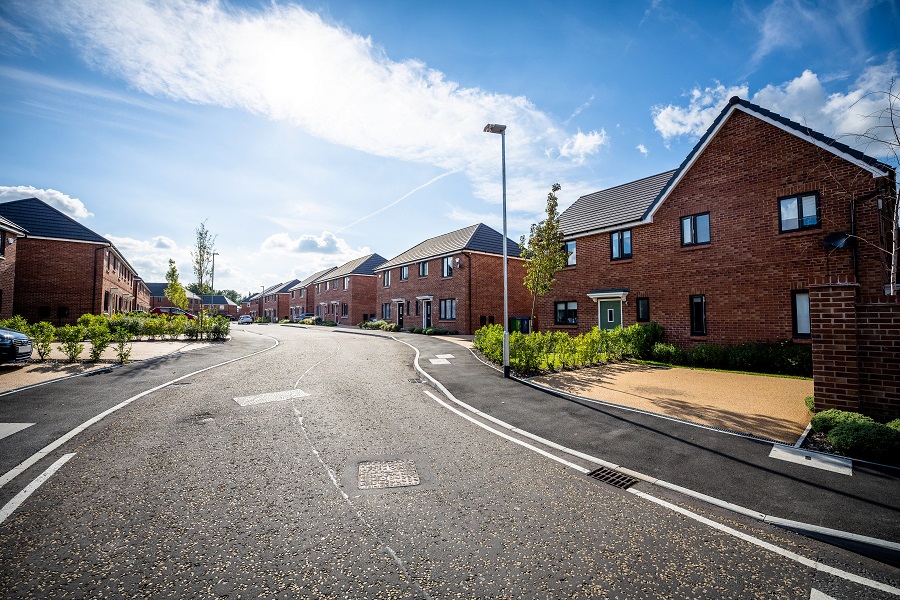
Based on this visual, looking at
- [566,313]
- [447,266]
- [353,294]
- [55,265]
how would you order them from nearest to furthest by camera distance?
1. [566,313]
2. [55,265]
3. [447,266]
4. [353,294]

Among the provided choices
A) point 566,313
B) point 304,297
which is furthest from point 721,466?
point 304,297

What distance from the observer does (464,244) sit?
29.1 m

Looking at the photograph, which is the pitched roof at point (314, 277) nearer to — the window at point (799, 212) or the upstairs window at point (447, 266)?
the upstairs window at point (447, 266)

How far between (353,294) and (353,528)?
43.5 meters

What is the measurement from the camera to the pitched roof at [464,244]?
96.7 feet

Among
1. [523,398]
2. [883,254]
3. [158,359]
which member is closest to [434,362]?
[523,398]

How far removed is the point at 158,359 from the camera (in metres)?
14.5

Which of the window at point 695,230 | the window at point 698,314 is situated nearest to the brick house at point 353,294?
the window at point 695,230

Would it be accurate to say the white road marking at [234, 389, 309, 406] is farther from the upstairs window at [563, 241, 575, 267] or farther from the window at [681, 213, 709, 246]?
the upstairs window at [563, 241, 575, 267]

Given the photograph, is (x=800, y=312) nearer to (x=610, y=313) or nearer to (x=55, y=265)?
(x=610, y=313)

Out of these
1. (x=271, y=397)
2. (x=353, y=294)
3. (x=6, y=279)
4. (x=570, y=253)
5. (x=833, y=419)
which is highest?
(x=570, y=253)

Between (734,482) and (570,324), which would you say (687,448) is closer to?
(734,482)

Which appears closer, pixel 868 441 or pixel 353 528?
pixel 353 528

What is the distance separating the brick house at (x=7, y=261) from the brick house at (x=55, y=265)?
5.49m
